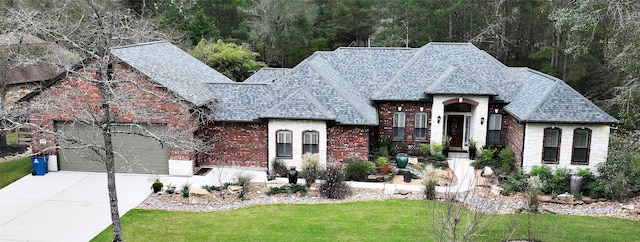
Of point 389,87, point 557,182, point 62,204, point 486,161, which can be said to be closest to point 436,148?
point 486,161

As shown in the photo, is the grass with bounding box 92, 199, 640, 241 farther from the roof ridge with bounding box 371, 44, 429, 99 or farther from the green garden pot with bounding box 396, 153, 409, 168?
the roof ridge with bounding box 371, 44, 429, 99

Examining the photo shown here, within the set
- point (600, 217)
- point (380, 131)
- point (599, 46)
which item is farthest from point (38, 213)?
point (599, 46)

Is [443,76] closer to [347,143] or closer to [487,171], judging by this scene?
[487,171]

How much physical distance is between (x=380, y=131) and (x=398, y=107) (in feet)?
4.54

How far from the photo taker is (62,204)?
55.5 feet

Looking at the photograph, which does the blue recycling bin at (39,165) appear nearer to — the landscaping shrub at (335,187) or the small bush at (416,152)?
the landscaping shrub at (335,187)

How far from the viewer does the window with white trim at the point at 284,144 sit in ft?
67.6

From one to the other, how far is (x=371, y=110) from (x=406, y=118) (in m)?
2.11

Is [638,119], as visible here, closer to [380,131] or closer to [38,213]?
[380,131]

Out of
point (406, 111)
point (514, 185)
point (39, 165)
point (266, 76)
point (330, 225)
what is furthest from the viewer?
point (266, 76)

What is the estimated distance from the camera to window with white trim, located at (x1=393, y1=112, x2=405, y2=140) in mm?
23859

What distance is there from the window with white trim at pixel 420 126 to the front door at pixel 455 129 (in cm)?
148

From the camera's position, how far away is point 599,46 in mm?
31938

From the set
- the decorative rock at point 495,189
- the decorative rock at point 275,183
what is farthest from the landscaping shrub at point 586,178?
the decorative rock at point 275,183
